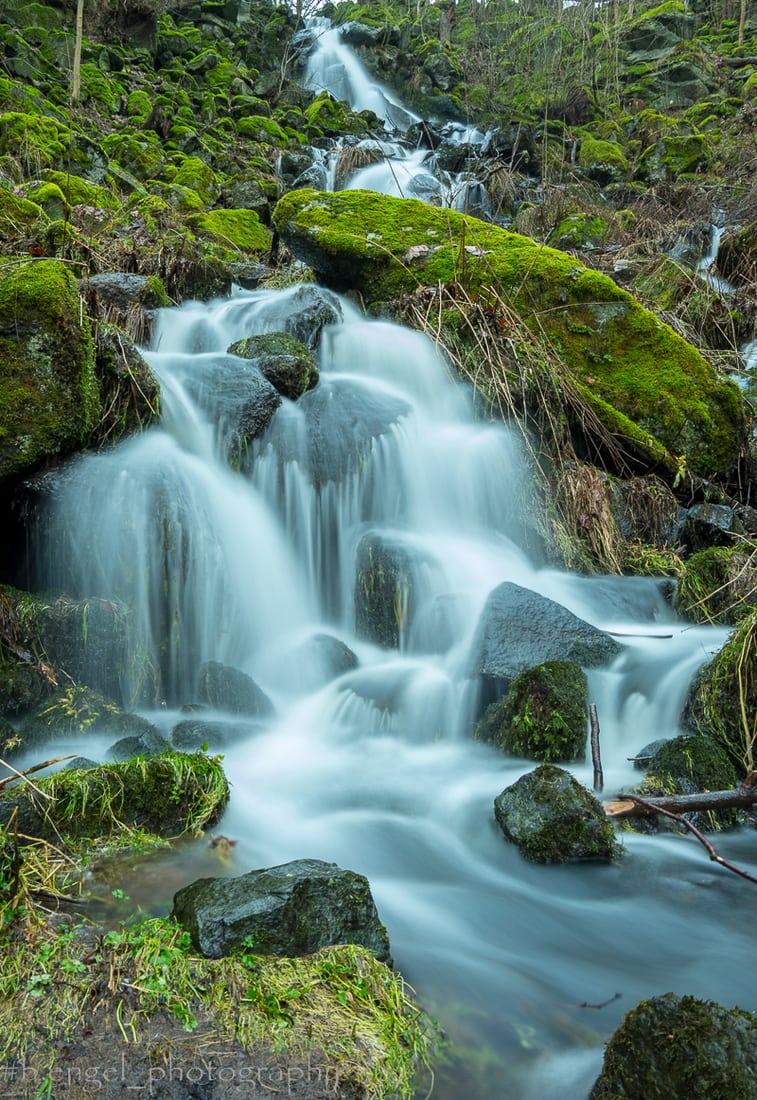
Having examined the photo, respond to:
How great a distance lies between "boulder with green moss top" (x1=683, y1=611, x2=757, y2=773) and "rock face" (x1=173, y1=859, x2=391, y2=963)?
84.4 inches

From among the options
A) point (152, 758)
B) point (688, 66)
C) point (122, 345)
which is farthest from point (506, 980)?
point (688, 66)

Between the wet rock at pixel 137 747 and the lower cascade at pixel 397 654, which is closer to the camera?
the lower cascade at pixel 397 654

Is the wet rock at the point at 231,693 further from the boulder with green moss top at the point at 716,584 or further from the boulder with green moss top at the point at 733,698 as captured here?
the boulder with green moss top at the point at 716,584

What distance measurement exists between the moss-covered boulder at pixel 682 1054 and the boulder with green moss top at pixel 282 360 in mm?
5429

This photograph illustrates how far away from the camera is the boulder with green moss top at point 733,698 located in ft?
11.6

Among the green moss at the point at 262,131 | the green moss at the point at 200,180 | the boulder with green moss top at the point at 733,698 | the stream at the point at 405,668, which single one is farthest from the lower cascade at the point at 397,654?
the green moss at the point at 262,131

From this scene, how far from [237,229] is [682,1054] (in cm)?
1250

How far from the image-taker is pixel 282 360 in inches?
254

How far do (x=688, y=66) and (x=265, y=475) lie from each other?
80.8 ft

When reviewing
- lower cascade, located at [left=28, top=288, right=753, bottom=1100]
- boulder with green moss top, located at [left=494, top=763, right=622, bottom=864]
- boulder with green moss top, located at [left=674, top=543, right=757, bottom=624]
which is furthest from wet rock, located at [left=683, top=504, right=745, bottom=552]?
boulder with green moss top, located at [left=494, top=763, right=622, bottom=864]

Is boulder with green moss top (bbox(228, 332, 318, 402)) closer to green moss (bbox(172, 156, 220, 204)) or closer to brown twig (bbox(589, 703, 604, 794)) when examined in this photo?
brown twig (bbox(589, 703, 604, 794))

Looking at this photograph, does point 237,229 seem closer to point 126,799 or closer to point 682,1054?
point 126,799

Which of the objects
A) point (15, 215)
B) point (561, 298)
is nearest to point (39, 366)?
point (15, 215)

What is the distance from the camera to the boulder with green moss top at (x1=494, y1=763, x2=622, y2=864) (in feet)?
9.30
